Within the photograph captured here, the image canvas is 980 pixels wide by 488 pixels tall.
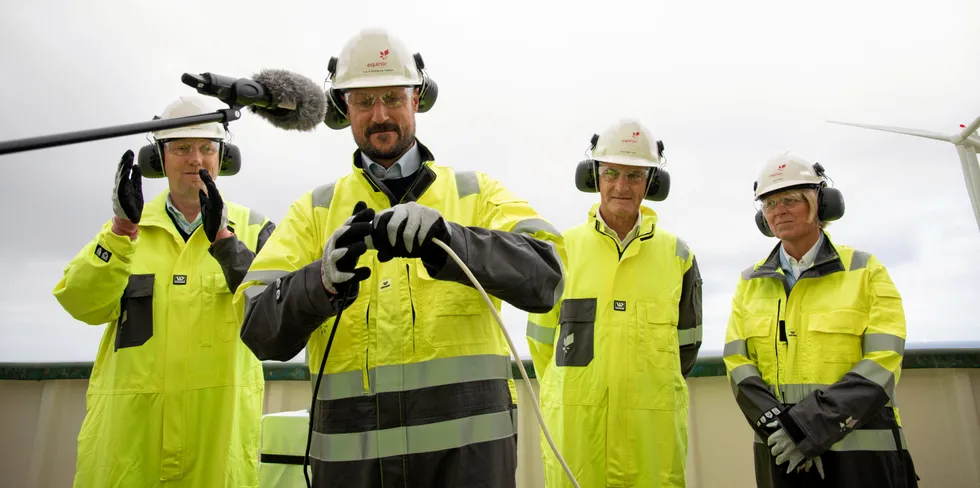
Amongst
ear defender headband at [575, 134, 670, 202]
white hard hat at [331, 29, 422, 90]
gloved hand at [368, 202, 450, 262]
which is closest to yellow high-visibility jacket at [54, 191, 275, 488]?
white hard hat at [331, 29, 422, 90]

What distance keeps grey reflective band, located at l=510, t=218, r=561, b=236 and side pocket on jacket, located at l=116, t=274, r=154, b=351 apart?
1.75 meters

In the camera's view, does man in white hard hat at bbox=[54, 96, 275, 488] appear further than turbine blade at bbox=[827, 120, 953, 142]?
No

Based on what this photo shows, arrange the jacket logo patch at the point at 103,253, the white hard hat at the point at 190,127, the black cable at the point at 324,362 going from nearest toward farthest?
the black cable at the point at 324,362 → the jacket logo patch at the point at 103,253 → the white hard hat at the point at 190,127

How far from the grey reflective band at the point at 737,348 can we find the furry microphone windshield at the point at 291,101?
2629 mm

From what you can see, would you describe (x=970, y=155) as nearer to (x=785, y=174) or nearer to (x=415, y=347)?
(x=785, y=174)

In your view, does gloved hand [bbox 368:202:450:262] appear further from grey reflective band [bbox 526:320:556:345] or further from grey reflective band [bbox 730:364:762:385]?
grey reflective band [bbox 730:364:762:385]

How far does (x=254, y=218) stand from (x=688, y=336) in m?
2.31

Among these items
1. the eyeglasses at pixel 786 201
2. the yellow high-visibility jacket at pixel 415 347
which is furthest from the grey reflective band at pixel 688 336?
the yellow high-visibility jacket at pixel 415 347

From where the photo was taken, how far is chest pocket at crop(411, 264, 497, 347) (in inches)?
69.3

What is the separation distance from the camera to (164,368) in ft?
8.48

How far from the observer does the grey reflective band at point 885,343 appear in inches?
120

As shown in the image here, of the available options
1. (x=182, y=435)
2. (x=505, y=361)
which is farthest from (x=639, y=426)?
(x=182, y=435)

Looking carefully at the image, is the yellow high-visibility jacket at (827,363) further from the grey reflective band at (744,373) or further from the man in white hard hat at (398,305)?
the man in white hard hat at (398,305)

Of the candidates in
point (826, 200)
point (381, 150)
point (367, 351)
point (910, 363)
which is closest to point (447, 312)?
point (367, 351)
